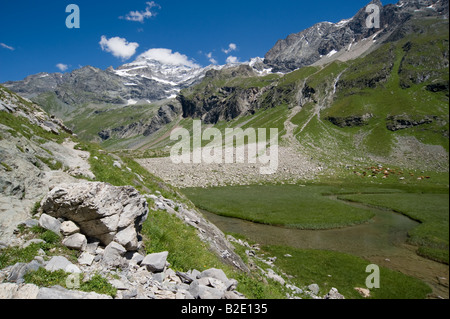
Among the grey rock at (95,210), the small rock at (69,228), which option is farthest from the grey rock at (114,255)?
the small rock at (69,228)

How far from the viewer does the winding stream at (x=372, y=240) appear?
69.2ft

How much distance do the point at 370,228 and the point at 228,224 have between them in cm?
1935

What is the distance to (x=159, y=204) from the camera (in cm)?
1673

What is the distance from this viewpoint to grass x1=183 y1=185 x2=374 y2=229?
3625 centimetres

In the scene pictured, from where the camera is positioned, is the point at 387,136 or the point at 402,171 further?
the point at 387,136

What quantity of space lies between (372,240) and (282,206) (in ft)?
57.3

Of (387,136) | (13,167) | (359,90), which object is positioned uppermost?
(359,90)

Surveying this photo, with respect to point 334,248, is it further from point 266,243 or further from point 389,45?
point 389,45

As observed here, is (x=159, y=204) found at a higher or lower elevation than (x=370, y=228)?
higher

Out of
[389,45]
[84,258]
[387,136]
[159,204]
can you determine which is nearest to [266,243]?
[159,204]

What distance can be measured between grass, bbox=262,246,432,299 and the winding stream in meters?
1.50

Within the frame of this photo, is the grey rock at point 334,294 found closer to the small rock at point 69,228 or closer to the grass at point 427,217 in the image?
the grass at point 427,217
